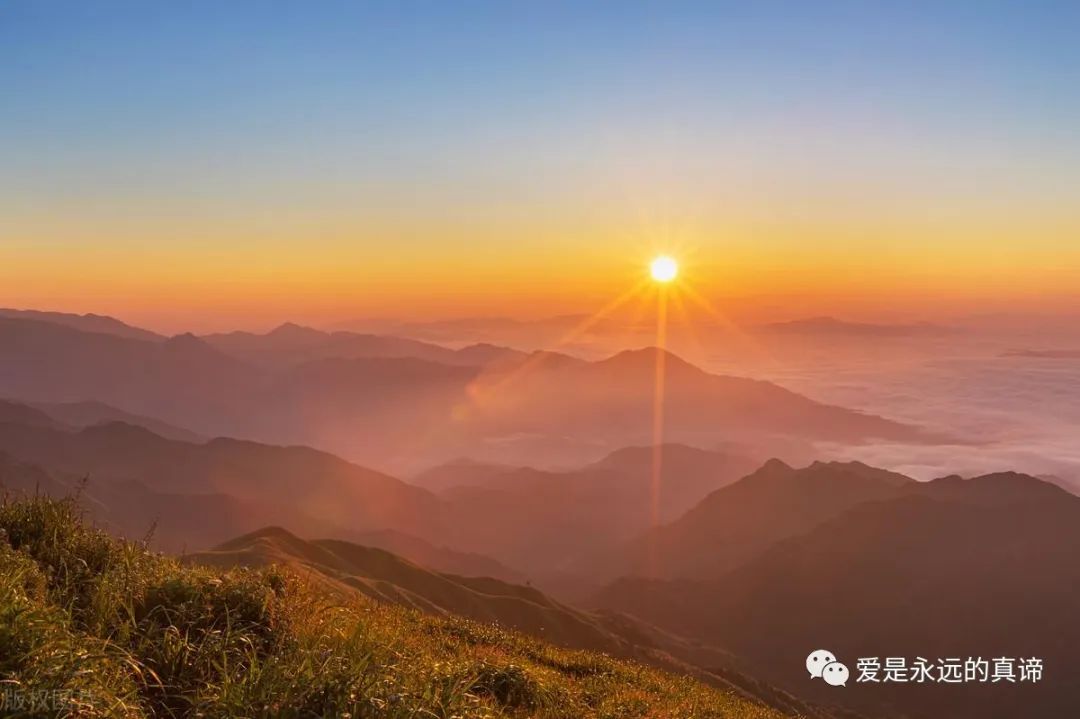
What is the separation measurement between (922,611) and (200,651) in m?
197

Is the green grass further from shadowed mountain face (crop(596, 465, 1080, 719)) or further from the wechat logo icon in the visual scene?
shadowed mountain face (crop(596, 465, 1080, 719))

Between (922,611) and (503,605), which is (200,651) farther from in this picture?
(922,611)

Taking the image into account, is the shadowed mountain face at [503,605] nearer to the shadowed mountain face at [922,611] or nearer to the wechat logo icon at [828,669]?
the wechat logo icon at [828,669]

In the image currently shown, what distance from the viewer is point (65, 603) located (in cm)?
844

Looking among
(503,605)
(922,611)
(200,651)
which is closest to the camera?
(200,651)

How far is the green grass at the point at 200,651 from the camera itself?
646cm

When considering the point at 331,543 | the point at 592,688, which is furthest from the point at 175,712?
the point at 331,543

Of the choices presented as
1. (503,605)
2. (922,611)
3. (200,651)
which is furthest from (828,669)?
(200,651)

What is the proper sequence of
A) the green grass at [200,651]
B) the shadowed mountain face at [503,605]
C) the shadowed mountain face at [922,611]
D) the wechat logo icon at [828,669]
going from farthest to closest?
the shadowed mountain face at [922,611] < the wechat logo icon at [828,669] < the shadowed mountain face at [503,605] < the green grass at [200,651]

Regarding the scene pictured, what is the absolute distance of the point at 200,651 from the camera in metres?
7.83

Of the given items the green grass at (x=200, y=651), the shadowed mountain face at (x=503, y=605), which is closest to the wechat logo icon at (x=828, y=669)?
the shadowed mountain face at (x=503, y=605)

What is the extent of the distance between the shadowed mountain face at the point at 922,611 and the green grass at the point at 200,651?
471ft

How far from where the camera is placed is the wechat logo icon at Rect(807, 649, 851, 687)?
135 m

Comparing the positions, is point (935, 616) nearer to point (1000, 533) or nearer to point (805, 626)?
point (805, 626)
